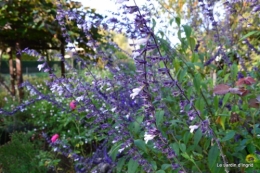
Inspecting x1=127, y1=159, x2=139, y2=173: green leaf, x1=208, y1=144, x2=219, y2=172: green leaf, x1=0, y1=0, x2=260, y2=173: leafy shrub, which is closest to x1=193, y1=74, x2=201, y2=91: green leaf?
x1=0, y1=0, x2=260, y2=173: leafy shrub

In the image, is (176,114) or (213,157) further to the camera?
(176,114)

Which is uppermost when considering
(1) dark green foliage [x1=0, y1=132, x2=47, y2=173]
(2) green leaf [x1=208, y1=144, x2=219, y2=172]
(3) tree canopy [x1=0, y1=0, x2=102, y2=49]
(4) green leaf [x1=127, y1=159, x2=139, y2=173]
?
(3) tree canopy [x1=0, y1=0, x2=102, y2=49]

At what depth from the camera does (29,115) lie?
568cm

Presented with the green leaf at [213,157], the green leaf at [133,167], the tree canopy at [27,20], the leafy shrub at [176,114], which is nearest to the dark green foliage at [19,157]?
the leafy shrub at [176,114]

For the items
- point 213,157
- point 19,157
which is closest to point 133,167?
point 213,157

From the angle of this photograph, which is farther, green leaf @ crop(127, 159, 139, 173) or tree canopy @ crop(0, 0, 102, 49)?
tree canopy @ crop(0, 0, 102, 49)

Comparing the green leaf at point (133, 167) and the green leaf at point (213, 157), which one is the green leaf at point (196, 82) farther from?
the green leaf at point (133, 167)

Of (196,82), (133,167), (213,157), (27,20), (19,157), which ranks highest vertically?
(27,20)

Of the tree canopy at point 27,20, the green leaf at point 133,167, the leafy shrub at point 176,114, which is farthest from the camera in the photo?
the tree canopy at point 27,20

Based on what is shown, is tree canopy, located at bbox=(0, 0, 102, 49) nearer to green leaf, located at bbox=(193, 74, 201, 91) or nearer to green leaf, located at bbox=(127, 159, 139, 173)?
green leaf, located at bbox=(127, 159, 139, 173)

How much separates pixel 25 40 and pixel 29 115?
2015 millimetres

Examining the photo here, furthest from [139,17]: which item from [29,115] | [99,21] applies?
[29,115]

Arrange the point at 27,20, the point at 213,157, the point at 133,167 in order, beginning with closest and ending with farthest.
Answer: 1. the point at 213,157
2. the point at 133,167
3. the point at 27,20

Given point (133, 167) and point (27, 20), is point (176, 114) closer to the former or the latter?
point (133, 167)
